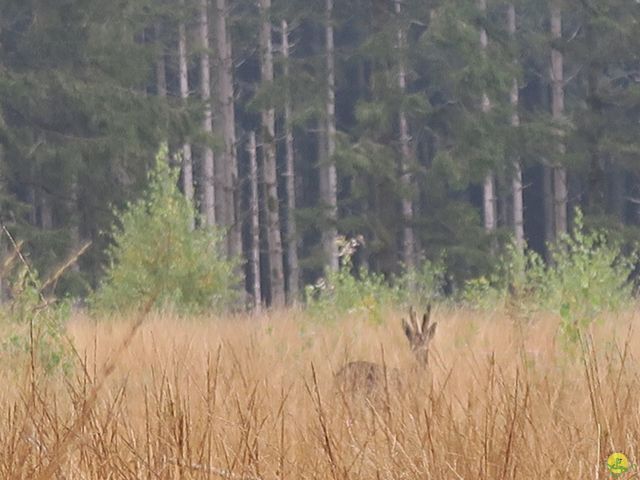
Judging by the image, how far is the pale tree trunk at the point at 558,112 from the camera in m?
25.5

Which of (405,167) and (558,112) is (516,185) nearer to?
(558,112)

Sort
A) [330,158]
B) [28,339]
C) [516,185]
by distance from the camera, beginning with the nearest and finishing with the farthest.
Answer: [28,339]
[330,158]
[516,185]

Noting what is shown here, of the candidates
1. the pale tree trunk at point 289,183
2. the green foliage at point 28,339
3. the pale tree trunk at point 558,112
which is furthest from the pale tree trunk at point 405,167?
the green foliage at point 28,339

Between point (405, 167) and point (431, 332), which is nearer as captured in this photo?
point (431, 332)

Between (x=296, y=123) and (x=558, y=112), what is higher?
(x=558, y=112)

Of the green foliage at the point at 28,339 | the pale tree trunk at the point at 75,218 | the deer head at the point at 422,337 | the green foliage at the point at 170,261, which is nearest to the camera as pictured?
the deer head at the point at 422,337

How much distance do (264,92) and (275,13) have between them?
2.17 metres

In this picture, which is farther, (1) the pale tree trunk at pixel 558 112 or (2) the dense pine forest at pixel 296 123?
(1) the pale tree trunk at pixel 558 112

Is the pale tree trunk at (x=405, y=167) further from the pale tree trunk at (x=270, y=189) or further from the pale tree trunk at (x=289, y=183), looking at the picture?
the pale tree trunk at (x=270, y=189)

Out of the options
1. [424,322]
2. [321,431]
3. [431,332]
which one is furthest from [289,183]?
[321,431]

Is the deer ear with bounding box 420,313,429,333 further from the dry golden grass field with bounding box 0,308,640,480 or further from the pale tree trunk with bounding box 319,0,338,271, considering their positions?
the pale tree trunk with bounding box 319,0,338,271

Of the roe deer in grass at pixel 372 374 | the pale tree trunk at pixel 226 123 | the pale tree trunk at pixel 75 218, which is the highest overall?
the pale tree trunk at pixel 226 123

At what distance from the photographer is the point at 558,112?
27047 mm

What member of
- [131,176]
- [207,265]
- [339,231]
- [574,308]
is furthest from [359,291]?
[339,231]
